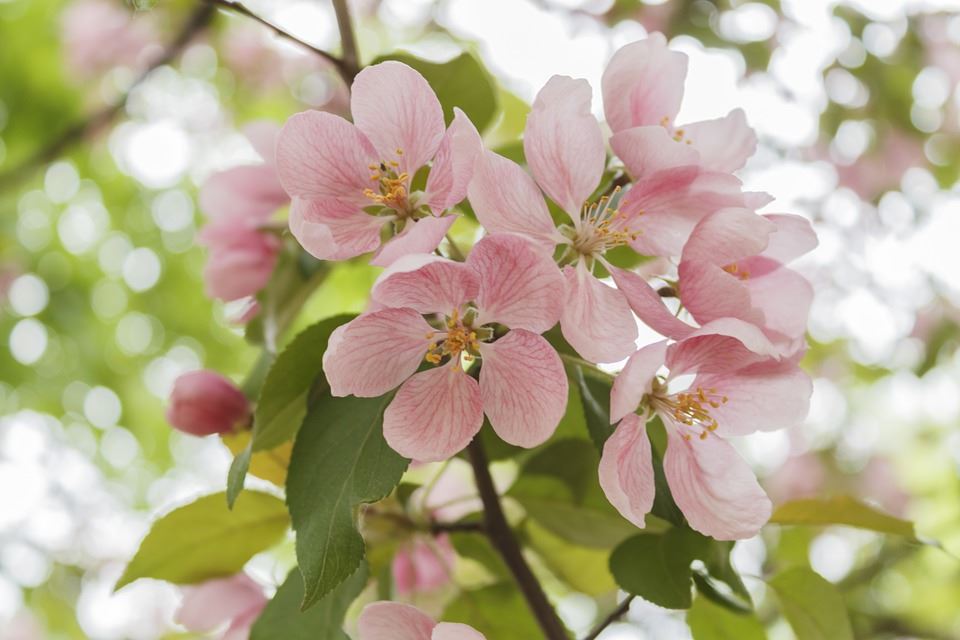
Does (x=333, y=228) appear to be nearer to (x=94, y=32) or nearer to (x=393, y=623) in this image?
(x=393, y=623)

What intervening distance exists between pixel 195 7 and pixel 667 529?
214cm

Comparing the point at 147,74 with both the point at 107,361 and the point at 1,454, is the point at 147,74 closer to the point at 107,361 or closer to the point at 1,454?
the point at 107,361

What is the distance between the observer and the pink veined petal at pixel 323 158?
1.93 feet

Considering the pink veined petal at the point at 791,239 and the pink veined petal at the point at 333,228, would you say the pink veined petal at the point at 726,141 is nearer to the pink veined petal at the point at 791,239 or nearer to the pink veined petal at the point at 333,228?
the pink veined petal at the point at 791,239

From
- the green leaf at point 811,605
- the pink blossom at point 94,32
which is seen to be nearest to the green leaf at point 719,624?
the green leaf at point 811,605

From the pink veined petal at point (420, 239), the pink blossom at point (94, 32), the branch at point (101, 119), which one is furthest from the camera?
the pink blossom at point (94, 32)

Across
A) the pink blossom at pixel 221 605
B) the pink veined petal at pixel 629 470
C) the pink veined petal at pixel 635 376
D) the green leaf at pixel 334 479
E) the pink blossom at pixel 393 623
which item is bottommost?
the pink blossom at pixel 221 605

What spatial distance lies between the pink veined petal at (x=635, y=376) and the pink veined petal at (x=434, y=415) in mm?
86

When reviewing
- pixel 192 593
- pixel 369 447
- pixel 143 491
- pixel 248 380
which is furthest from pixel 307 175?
pixel 143 491

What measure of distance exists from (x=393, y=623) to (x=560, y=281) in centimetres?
24

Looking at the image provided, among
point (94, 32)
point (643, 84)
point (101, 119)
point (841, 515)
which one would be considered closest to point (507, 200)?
point (643, 84)

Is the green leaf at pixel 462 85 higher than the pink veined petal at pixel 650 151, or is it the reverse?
the pink veined petal at pixel 650 151

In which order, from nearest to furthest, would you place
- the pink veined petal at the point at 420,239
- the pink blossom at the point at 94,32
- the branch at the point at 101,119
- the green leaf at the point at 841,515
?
1. the pink veined petal at the point at 420,239
2. the green leaf at the point at 841,515
3. the branch at the point at 101,119
4. the pink blossom at the point at 94,32

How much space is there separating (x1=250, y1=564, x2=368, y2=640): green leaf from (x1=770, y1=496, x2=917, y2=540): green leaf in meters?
0.37
